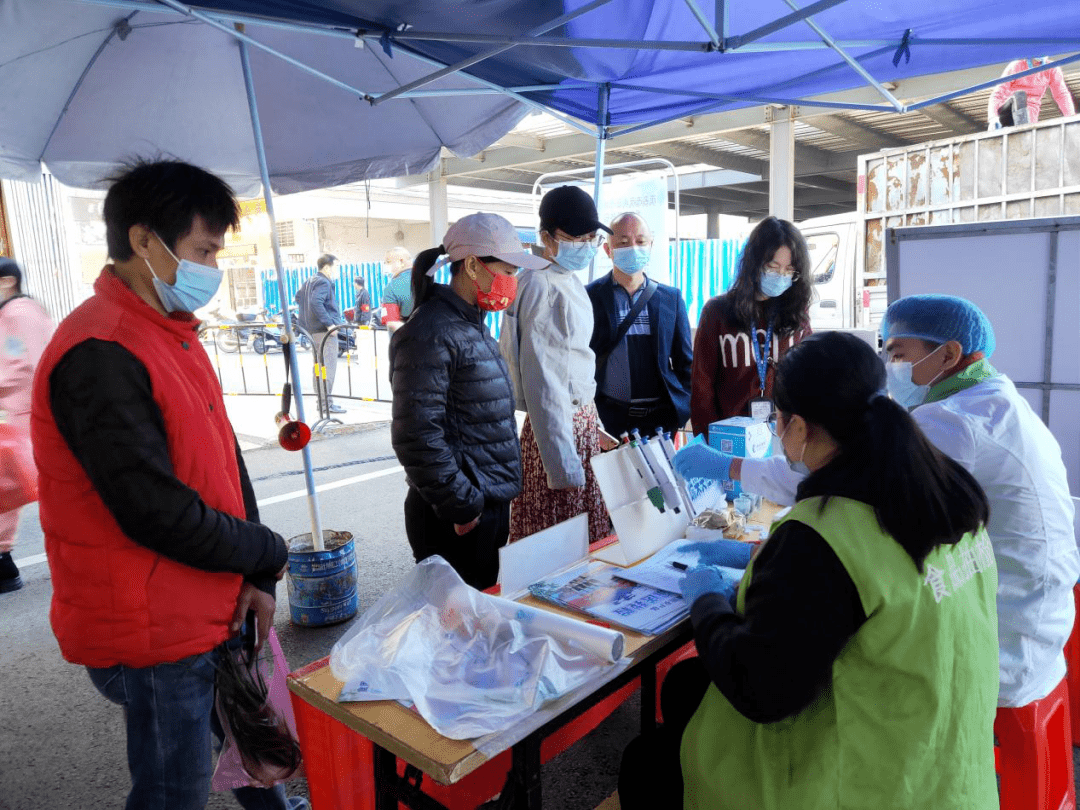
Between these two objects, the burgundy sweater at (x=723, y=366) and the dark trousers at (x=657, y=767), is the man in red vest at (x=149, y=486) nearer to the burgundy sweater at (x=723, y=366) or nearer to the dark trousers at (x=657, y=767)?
the dark trousers at (x=657, y=767)

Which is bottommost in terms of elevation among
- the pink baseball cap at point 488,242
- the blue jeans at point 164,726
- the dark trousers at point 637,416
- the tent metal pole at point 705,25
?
the blue jeans at point 164,726

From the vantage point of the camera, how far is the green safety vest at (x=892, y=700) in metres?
1.18

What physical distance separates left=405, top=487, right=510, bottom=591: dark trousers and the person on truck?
1181 mm

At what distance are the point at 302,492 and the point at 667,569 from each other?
177 inches

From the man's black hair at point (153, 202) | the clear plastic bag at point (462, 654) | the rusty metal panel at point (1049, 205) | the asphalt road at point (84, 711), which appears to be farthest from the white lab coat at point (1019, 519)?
the rusty metal panel at point (1049, 205)

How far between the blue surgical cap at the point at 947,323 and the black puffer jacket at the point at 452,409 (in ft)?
4.07

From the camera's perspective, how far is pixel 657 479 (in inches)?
82.7

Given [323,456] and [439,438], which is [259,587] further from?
[323,456]

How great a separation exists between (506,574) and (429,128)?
2.99m

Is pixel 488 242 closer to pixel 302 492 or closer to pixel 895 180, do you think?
pixel 302 492

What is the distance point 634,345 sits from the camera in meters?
3.24

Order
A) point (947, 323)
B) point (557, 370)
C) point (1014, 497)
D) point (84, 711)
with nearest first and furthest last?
point (1014, 497) < point (947, 323) < point (557, 370) < point (84, 711)

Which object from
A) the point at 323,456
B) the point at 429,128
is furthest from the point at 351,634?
the point at 323,456

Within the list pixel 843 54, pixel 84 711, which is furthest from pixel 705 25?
pixel 84 711
